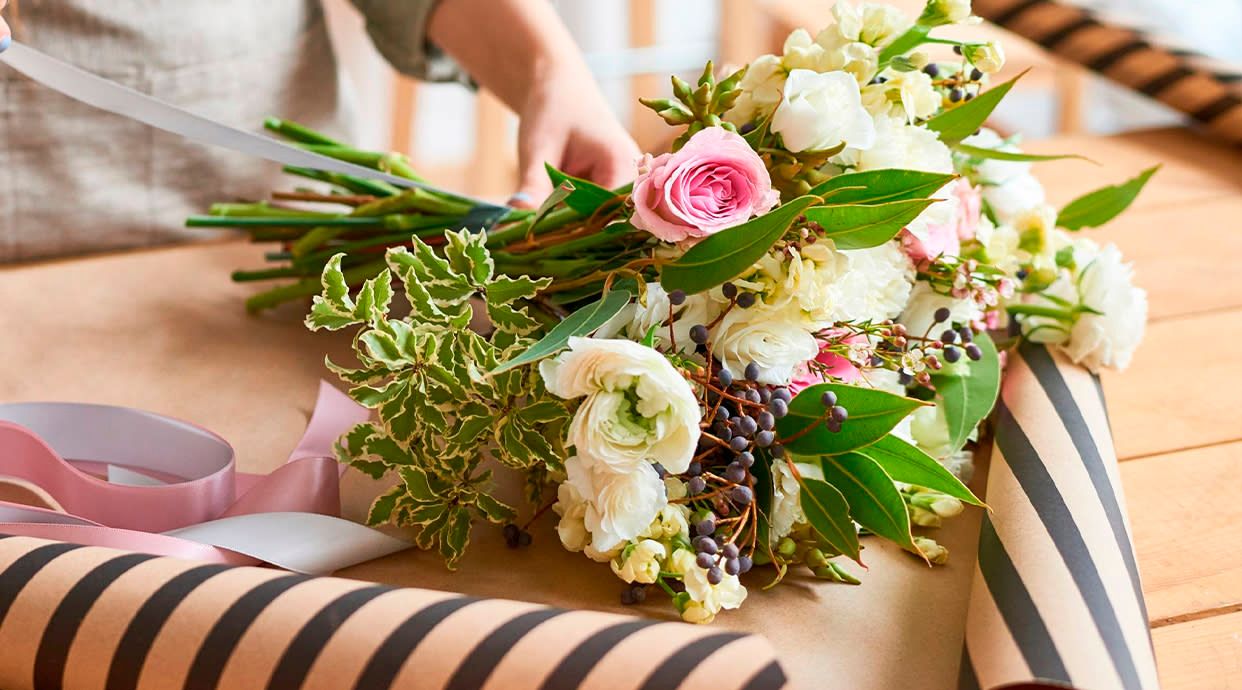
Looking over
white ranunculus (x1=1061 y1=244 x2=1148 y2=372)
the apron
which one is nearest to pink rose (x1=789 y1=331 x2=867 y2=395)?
white ranunculus (x1=1061 y1=244 x2=1148 y2=372)

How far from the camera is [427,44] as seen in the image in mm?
1132

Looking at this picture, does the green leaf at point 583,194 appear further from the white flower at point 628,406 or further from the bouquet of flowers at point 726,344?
the white flower at point 628,406

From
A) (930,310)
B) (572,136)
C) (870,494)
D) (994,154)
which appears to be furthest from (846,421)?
(572,136)

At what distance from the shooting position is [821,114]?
0.54 meters

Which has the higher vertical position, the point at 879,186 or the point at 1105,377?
the point at 879,186

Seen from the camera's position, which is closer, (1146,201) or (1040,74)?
(1146,201)

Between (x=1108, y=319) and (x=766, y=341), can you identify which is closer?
(x=766, y=341)

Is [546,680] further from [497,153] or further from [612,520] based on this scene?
[497,153]

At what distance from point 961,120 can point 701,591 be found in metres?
0.31

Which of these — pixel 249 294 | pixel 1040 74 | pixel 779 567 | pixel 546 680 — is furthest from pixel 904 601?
pixel 1040 74

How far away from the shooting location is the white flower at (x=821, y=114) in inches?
21.3

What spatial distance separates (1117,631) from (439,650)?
28 centimetres

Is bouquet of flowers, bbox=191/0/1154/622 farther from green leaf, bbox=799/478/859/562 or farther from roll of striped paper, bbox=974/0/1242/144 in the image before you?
roll of striped paper, bbox=974/0/1242/144

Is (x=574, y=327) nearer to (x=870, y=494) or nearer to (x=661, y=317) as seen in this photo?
(x=661, y=317)
